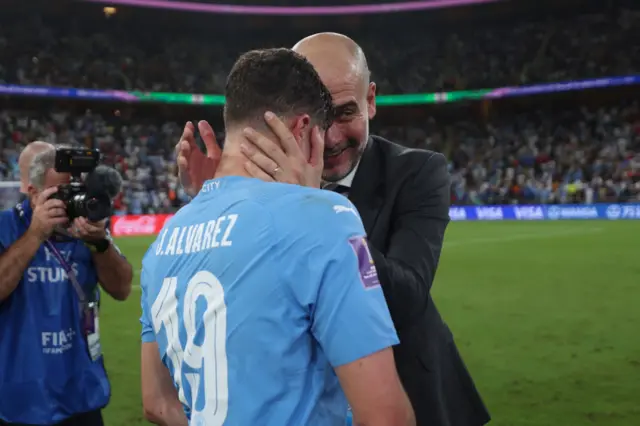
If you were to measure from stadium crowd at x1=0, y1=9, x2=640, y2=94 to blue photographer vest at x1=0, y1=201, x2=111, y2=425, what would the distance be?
Answer: 1165 inches

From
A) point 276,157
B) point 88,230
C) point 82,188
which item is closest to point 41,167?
point 82,188

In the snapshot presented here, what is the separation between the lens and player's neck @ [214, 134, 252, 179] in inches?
59.4

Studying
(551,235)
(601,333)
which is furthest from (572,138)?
(601,333)

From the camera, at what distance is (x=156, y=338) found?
5.41 ft

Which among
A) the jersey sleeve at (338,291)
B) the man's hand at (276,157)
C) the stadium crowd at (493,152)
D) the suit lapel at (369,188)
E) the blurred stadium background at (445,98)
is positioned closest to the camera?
the jersey sleeve at (338,291)

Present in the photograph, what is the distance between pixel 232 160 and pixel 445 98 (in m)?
33.7

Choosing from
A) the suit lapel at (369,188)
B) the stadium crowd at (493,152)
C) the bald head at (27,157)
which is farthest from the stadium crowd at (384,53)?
the suit lapel at (369,188)

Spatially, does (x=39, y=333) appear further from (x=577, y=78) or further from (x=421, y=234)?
(x=577, y=78)

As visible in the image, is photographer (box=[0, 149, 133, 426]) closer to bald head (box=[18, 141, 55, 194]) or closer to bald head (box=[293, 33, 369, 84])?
bald head (box=[18, 141, 55, 194])

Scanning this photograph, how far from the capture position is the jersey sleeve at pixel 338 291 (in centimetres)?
128

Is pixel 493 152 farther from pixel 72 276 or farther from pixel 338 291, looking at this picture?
pixel 338 291

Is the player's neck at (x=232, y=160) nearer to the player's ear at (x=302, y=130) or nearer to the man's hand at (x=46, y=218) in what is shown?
the player's ear at (x=302, y=130)

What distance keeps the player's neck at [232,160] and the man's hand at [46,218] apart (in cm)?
165

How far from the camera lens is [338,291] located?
1.28 metres
